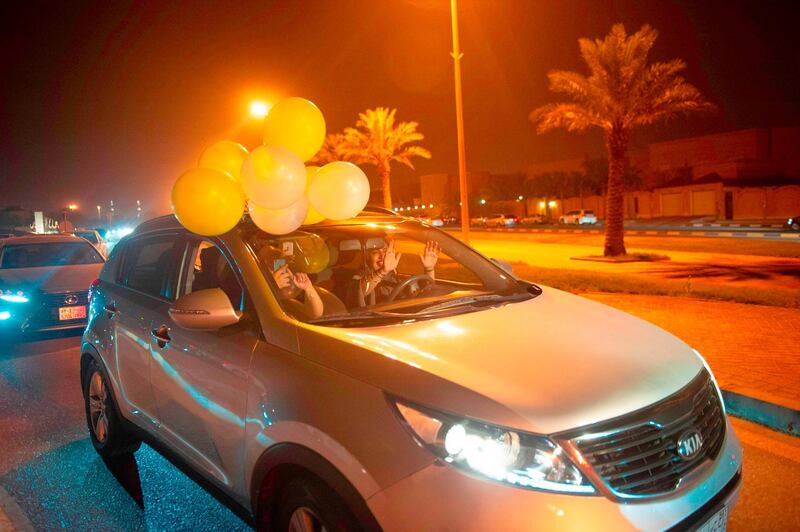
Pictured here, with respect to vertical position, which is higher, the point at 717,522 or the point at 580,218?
the point at 580,218

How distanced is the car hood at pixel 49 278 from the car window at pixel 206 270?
4.99 meters

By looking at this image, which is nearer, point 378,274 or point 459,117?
point 378,274

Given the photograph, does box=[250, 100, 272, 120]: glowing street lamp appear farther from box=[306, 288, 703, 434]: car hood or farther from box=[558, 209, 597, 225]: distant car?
box=[558, 209, 597, 225]: distant car

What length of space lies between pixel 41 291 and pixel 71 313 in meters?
0.48

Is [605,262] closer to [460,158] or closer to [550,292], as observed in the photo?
[460,158]

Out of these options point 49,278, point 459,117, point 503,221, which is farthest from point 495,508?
point 503,221

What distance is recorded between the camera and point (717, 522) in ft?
7.42

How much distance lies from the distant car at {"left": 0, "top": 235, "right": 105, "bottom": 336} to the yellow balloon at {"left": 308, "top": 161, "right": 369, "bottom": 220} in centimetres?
601

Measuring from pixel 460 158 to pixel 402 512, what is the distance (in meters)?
15.3

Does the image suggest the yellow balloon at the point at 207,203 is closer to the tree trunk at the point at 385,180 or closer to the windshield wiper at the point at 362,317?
the windshield wiper at the point at 362,317

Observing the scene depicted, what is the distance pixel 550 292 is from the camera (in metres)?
3.74

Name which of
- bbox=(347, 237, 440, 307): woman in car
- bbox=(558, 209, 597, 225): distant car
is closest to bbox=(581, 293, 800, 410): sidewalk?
bbox=(347, 237, 440, 307): woman in car

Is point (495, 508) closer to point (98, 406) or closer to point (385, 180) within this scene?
point (98, 406)

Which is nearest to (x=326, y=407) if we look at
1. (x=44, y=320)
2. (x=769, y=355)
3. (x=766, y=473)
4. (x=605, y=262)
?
(x=766, y=473)
